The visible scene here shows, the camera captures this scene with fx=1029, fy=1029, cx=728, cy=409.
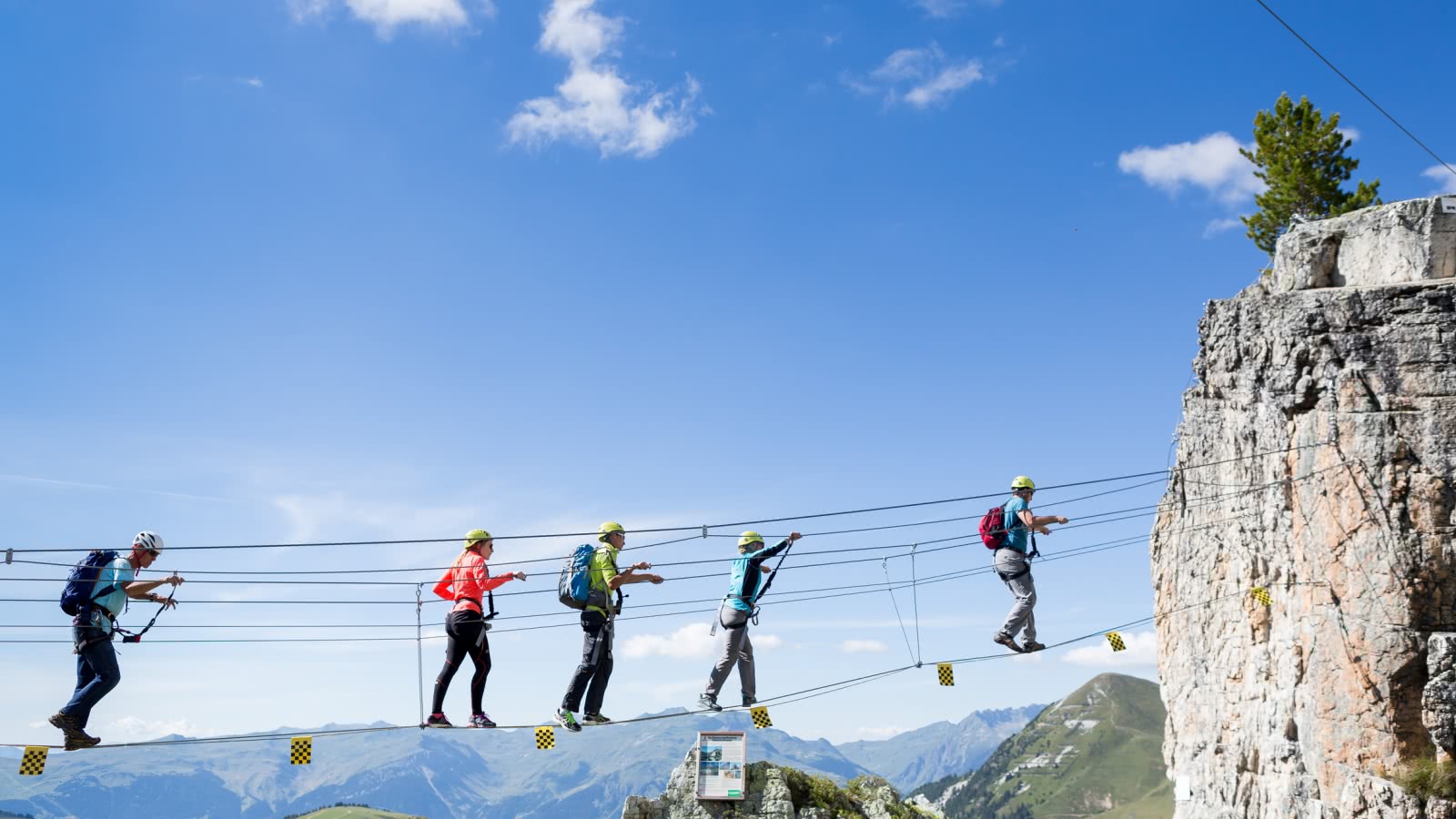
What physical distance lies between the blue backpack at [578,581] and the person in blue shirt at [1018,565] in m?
8.42

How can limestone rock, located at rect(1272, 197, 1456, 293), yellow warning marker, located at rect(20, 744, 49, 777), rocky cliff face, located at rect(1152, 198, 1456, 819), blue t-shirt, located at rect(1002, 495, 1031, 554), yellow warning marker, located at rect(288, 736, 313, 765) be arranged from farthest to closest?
limestone rock, located at rect(1272, 197, 1456, 293), rocky cliff face, located at rect(1152, 198, 1456, 819), blue t-shirt, located at rect(1002, 495, 1031, 554), yellow warning marker, located at rect(288, 736, 313, 765), yellow warning marker, located at rect(20, 744, 49, 777)

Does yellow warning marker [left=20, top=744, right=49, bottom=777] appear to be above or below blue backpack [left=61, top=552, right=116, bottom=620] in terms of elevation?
below

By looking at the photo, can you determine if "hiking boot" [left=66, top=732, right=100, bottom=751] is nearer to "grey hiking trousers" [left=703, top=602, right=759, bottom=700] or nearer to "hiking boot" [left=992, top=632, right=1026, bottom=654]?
"grey hiking trousers" [left=703, top=602, right=759, bottom=700]

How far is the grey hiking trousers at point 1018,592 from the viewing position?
66.0ft

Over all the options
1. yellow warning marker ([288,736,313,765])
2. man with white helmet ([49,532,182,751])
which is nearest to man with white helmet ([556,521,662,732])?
yellow warning marker ([288,736,313,765])

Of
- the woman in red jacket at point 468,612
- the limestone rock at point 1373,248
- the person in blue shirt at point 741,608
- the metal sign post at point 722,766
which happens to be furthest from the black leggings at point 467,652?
the metal sign post at point 722,766

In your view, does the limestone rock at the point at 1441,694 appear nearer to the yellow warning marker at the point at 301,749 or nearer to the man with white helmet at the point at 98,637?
the yellow warning marker at the point at 301,749

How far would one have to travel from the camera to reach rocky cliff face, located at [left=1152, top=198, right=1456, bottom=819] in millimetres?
21594

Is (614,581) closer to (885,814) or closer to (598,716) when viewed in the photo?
(598,716)

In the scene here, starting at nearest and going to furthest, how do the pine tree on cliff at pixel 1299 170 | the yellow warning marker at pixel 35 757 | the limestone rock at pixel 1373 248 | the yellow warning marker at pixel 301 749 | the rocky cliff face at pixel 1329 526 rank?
the yellow warning marker at pixel 35 757, the yellow warning marker at pixel 301 749, the rocky cliff face at pixel 1329 526, the limestone rock at pixel 1373 248, the pine tree on cliff at pixel 1299 170

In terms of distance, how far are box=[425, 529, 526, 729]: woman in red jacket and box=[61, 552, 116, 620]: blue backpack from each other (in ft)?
15.0

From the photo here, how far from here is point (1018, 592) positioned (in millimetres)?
20188

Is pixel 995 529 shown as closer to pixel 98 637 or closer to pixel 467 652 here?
pixel 467 652

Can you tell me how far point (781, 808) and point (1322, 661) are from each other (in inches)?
1245
